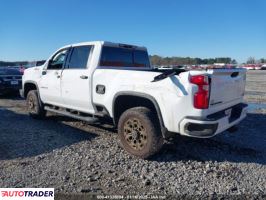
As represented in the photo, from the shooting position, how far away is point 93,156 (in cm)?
491

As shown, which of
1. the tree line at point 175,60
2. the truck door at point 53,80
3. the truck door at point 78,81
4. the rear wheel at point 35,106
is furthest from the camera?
the tree line at point 175,60

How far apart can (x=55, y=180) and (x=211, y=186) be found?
2.19 m

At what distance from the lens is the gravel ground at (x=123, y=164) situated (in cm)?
381

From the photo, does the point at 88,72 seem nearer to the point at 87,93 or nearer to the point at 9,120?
the point at 87,93

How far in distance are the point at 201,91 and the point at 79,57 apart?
3097mm

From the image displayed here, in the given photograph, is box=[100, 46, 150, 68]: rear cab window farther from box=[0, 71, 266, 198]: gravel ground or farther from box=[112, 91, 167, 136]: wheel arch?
box=[0, 71, 266, 198]: gravel ground

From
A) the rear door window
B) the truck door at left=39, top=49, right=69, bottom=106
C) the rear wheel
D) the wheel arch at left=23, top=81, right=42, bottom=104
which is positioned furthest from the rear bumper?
the wheel arch at left=23, top=81, right=42, bottom=104

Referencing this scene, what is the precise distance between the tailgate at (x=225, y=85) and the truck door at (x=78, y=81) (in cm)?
247

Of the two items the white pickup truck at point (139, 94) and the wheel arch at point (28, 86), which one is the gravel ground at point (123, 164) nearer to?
the white pickup truck at point (139, 94)

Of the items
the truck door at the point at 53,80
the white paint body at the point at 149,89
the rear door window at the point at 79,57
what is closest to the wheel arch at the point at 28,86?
the truck door at the point at 53,80

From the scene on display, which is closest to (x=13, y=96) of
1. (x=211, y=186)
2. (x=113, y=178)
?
(x=113, y=178)

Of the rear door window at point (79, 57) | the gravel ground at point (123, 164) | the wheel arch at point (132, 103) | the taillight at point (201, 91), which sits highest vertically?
the rear door window at point (79, 57)

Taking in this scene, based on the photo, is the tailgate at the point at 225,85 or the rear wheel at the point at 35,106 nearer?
the tailgate at the point at 225,85

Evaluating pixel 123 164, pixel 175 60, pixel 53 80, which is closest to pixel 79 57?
pixel 53 80
